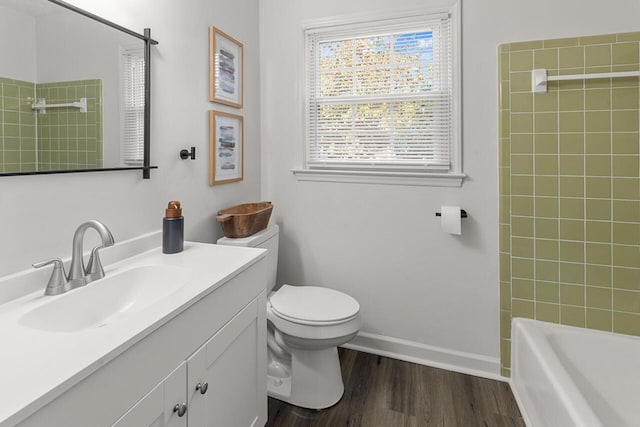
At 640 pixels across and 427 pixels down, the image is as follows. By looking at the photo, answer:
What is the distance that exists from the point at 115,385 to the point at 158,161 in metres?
1.04

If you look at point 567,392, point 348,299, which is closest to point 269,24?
point 348,299

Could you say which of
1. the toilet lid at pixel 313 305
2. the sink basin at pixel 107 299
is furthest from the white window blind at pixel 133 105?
the toilet lid at pixel 313 305

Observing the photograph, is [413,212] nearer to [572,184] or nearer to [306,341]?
[572,184]

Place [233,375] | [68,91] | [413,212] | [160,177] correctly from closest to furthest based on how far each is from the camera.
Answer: [68,91] → [233,375] → [160,177] → [413,212]

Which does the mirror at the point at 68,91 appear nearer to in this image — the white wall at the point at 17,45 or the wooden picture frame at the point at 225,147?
the white wall at the point at 17,45

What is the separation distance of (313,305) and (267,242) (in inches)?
18.5

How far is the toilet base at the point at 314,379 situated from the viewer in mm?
1822

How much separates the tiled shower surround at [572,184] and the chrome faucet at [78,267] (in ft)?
6.28

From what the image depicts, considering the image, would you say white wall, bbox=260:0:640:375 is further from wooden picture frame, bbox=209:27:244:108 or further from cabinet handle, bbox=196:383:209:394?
cabinet handle, bbox=196:383:209:394

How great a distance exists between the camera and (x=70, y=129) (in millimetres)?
1170

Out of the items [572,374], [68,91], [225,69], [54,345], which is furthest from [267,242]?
[572,374]

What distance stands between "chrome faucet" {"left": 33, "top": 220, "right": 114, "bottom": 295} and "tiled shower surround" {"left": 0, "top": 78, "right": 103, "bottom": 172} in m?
0.23

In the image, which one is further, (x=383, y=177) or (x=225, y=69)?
(x=383, y=177)

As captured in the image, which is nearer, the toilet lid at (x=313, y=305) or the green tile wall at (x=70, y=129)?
the green tile wall at (x=70, y=129)
